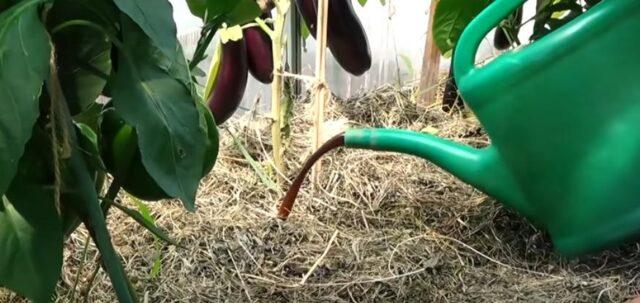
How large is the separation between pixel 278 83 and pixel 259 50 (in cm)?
14

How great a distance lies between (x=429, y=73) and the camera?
1496mm

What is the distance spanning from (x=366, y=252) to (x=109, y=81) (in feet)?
1.89

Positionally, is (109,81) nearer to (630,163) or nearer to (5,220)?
(5,220)

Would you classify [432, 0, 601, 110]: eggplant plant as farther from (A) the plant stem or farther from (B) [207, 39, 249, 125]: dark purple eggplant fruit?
(A) the plant stem

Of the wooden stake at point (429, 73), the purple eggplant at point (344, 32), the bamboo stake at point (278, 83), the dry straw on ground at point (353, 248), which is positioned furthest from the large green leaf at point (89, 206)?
the wooden stake at point (429, 73)

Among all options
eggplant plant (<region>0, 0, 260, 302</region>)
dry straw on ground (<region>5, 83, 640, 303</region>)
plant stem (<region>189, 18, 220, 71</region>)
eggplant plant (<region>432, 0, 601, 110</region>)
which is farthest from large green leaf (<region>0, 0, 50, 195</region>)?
eggplant plant (<region>432, 0, 601, 110</region>)

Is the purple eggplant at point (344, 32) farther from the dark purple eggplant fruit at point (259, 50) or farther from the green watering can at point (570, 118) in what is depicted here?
the green watering can at point (570, 118)

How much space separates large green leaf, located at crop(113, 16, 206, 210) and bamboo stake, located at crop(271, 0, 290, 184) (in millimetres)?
584

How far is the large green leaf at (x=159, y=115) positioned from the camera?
0.56 metres

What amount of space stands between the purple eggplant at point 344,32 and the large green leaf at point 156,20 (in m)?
0.75

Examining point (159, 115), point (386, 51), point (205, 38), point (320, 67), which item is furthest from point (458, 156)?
point (386, 51)

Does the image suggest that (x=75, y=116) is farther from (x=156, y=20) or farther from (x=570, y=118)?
(x=570, y=118)

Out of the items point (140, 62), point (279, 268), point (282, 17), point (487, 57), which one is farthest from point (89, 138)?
point (487, 57)

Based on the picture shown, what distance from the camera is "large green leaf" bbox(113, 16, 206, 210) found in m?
0.56
